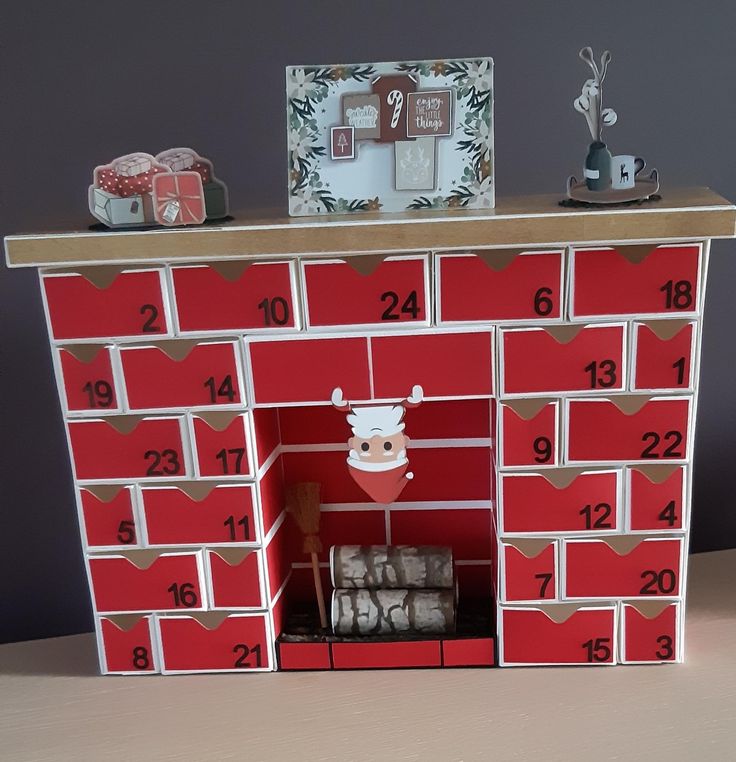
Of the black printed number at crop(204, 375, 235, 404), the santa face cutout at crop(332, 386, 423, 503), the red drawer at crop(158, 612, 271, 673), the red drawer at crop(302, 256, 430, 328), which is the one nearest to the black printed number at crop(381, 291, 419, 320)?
the red drawer at crop(302, 256, 430, 328)

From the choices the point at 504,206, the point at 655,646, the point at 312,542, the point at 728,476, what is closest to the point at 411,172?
the point at 504,206

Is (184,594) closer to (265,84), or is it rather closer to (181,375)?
(181,375)

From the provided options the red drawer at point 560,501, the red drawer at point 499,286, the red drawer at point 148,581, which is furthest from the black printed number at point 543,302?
the red drawer at point 148,581

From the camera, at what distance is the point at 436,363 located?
3.73 ft

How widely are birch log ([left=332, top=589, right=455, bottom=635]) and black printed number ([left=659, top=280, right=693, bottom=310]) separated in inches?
19.6

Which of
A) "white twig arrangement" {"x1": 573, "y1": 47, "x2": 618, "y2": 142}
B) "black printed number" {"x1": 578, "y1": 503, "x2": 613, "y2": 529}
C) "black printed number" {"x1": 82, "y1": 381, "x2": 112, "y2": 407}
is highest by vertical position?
"white twig arrangement" {"x1": 573, "y1": 47, "x2": 618, "y2": 142}

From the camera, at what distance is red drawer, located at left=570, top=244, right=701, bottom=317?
3.53 feet

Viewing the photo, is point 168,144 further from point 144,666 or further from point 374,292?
point 144,666

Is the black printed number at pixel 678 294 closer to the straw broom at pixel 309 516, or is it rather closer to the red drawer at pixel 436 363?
the red drawer at pixel 436 363

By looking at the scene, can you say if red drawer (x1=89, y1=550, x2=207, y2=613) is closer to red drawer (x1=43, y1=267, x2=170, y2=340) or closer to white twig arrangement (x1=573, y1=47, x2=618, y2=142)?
red drawer (x1=43, y1=267, x2=170, y2=340)

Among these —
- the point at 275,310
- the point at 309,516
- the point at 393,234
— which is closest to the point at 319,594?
the point at 309,516

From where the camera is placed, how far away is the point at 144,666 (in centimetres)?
127

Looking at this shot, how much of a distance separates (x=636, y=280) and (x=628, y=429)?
0.62 feet

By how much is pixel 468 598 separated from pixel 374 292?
20.7 inches
